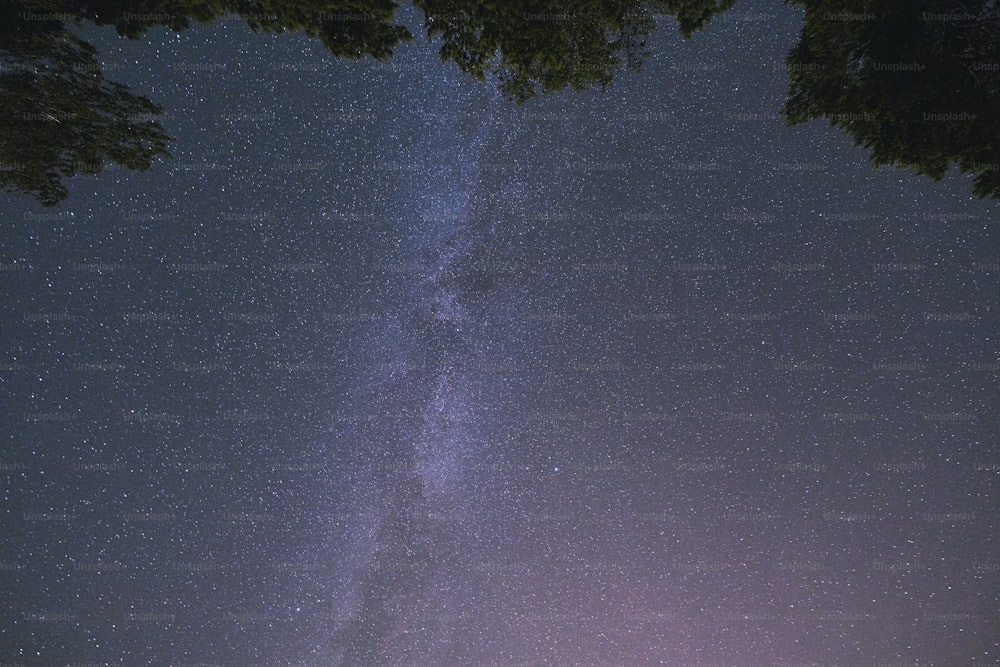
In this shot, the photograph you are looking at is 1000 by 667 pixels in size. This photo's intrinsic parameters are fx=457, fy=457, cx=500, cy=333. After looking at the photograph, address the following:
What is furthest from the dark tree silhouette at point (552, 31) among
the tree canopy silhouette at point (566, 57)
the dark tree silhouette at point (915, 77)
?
the dark tree silhouette at point (915, 77)

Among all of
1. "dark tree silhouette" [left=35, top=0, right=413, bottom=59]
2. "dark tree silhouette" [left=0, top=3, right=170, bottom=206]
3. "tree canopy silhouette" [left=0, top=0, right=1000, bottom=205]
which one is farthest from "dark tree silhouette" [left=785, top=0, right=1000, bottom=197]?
"dark tree silhouette" [left=0, top=3, right=170, bottom=206]

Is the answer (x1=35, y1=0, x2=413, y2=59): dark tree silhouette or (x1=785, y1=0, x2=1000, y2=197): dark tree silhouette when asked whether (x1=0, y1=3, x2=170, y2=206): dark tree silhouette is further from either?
(x1=785, y1=0, x2=1000, y2=197): dark tree silhouette

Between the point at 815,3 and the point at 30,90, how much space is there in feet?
25.5

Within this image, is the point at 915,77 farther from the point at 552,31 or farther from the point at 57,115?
the point at 57,115

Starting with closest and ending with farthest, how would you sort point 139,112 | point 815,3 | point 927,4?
1. point 927,4
2. point 815,3
3. point 139,112

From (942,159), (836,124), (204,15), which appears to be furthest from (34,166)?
(942,159)

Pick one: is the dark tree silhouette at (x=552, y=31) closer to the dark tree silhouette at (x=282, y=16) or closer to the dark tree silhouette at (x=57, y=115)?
the dark tree silhouette at (x=282, y=16)

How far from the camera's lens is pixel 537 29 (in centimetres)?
441

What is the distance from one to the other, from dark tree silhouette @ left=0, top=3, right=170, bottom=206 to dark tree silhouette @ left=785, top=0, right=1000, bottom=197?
730cm

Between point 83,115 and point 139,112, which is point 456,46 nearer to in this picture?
point 139,112

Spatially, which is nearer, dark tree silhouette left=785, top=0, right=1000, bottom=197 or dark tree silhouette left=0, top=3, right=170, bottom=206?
dark tree silhouette left=785, top=0, right=1000, bottom=197

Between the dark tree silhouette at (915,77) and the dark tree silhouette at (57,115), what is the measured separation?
7.30 m

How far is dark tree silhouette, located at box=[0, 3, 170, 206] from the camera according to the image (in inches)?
178

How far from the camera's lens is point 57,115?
4891mm
